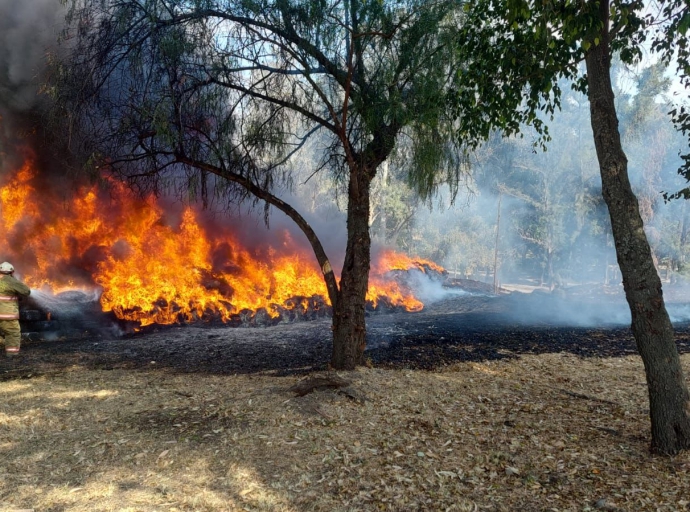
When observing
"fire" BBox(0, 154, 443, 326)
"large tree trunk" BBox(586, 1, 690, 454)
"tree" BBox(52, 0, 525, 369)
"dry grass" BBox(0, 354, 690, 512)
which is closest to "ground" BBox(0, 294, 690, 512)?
"dry grass" BBox(0, 354, 690, 512)

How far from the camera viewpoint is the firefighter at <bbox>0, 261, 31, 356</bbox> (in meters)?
8.93

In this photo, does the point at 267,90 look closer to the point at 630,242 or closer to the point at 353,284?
the point at 353,284

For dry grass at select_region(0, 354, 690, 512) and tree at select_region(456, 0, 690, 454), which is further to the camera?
tree at select_region(456, 0, 690, 454)

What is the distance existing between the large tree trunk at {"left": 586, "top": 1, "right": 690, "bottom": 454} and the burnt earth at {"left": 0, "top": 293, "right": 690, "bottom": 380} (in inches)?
161

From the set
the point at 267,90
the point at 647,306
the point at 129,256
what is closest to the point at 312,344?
the point at 267,90

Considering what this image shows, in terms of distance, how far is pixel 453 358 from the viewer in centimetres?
909

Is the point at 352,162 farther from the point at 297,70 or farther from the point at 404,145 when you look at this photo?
the point at 297,70

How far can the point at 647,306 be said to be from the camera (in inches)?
172

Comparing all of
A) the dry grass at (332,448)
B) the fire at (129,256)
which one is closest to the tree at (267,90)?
the dry grass at (332,448)

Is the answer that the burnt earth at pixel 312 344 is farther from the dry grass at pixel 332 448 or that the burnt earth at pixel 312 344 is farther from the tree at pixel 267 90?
the tree at pixel 267 90

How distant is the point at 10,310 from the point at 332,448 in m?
7.52

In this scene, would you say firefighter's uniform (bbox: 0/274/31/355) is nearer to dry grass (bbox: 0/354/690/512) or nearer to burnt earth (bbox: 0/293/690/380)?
burnt earth (bbox: 0/293/690/380)

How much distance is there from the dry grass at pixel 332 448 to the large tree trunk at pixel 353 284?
1.69ft

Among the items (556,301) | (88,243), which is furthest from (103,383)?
(556,301)
